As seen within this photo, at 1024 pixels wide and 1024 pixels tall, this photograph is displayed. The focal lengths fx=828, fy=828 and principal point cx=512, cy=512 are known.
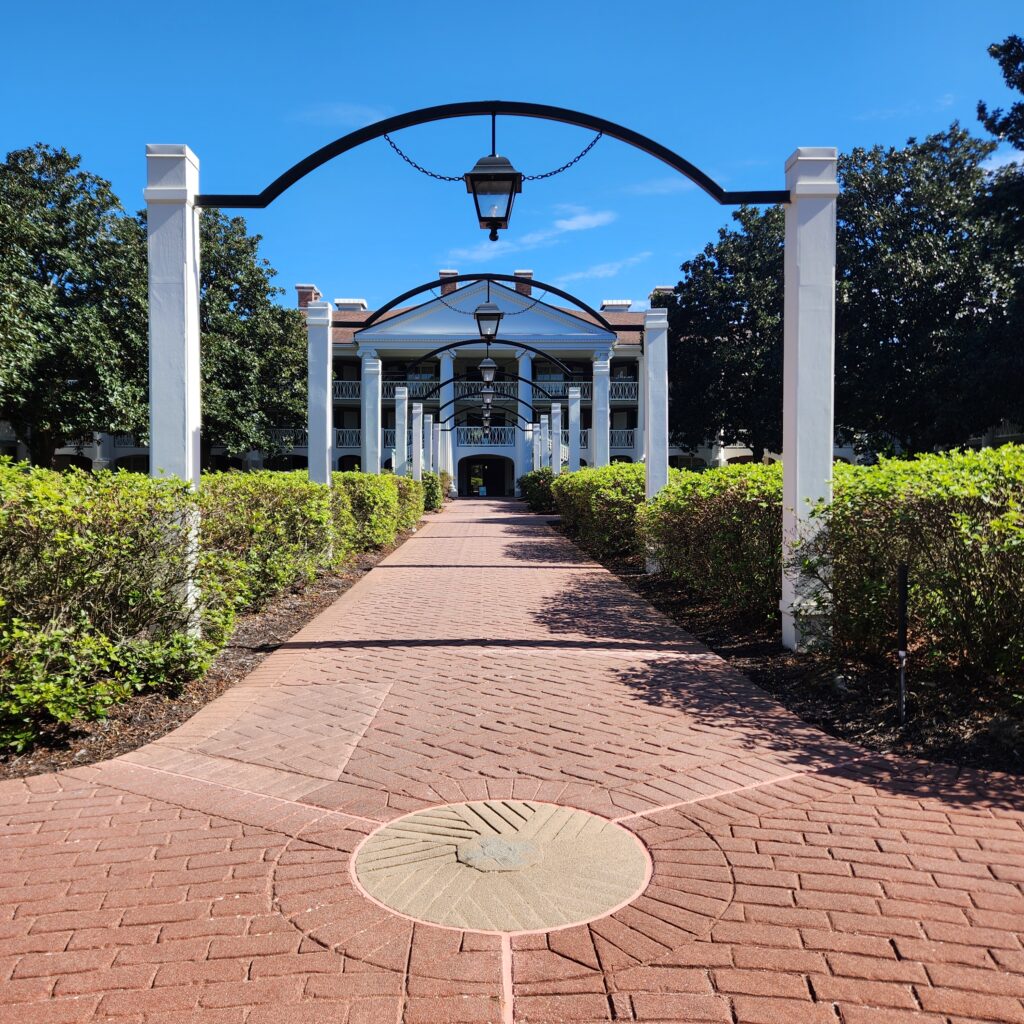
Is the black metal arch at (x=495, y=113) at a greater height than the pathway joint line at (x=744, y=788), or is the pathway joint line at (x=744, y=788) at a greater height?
the black metal arch at (x=495, y=113)

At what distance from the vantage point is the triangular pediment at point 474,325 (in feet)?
130

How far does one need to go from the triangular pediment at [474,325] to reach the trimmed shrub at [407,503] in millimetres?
20202

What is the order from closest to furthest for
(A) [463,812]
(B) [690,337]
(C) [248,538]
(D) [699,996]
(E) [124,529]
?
1. (D) [699,996]
2. (A) [463,812]
3. (E) [124,529]
4. (C) [248,538]
5. (B) [690,337]

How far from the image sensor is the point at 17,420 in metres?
23.3

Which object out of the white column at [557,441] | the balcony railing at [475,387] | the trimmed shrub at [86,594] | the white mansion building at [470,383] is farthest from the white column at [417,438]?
the trimmed shrub at [86,594]

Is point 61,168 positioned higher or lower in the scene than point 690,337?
higher

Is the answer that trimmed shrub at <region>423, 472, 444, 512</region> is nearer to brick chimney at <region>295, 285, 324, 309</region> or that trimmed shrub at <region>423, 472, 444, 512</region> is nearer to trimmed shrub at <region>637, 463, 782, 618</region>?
trimmed shrub at <region>637, 463, 782, 618</region>

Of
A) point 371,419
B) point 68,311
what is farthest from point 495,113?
point 68,311

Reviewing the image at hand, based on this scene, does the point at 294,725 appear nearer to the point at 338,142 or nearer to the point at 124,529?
the point at 124,529

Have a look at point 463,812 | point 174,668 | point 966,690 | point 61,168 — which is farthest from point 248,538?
point 61,168

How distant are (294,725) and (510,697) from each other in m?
1.28

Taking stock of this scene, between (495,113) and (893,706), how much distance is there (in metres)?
4.86

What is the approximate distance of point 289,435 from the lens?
38281 mm

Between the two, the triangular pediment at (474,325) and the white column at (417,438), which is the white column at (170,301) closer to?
the white column at (417,438)
